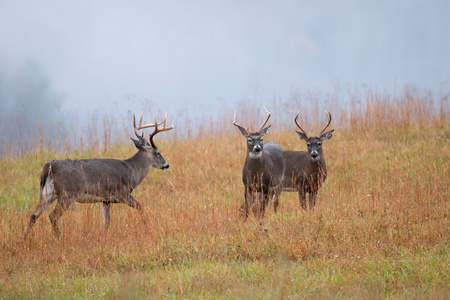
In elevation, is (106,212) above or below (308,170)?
below

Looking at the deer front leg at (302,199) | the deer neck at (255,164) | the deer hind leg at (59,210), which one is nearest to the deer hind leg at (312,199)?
the deer front leg at (302,199)

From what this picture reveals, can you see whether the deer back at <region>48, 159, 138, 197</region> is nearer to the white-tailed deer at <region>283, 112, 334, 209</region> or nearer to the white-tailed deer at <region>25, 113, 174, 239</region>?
the white-tailed deer at <region>25, 113, 174, 239</region>

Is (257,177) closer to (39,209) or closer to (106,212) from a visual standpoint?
(106,212)

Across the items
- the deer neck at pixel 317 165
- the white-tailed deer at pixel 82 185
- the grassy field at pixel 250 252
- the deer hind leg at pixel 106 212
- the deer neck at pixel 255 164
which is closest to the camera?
the grassy field at pixel 250 252

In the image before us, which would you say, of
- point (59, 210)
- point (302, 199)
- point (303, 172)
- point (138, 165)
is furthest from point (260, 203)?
point (59, 210)

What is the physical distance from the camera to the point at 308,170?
357 inches

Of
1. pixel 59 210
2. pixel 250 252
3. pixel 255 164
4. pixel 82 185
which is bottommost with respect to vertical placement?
pixel 250 252

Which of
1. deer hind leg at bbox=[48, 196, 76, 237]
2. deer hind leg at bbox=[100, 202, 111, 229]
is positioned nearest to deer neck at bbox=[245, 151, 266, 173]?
deer hind leg at bbox=[100, 202, 111, 229]

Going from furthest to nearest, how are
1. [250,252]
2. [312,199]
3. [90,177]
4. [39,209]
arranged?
[312,199], [90,177], [39,209], [250,252]

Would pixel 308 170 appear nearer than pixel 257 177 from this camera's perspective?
No

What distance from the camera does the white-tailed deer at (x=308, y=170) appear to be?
886 centimetres

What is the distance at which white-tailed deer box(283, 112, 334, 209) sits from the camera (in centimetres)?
886

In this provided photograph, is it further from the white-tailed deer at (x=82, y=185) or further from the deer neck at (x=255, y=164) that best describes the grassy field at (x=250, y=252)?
the deer neck at (x=255, y=164)

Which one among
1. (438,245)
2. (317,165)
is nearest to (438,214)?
(438,245)
